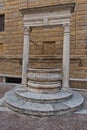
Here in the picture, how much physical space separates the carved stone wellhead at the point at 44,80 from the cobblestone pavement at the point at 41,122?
1.62 m

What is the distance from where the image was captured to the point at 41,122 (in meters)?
4.77

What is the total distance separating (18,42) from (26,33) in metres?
3.34

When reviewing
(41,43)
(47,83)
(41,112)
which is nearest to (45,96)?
(47,83)

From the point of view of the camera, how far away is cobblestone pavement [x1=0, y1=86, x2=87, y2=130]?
4.44 meters

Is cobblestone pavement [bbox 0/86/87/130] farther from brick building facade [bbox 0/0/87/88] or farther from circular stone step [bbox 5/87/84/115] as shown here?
brick building facade [bbox 0/0/87/88]

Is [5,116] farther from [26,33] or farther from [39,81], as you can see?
[26,33]

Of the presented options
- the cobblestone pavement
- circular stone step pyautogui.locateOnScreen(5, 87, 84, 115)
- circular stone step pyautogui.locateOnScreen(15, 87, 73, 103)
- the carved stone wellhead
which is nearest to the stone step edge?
circular stone step pyautogui.locateOnScreen(5, 87, 84, 115)

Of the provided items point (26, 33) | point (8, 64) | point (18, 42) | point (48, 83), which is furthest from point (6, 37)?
point (48, 83)

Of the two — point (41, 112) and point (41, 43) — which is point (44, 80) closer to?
point (41, 112)

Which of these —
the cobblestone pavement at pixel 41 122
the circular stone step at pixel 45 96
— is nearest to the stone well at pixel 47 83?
the circular stone step at pixel 45 96

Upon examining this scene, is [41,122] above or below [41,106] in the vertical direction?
below

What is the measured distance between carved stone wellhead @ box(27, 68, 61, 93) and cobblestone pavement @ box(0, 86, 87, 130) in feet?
5.32

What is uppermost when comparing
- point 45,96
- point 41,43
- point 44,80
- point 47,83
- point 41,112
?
point 41,43

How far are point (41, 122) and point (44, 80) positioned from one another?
210 centimetres
